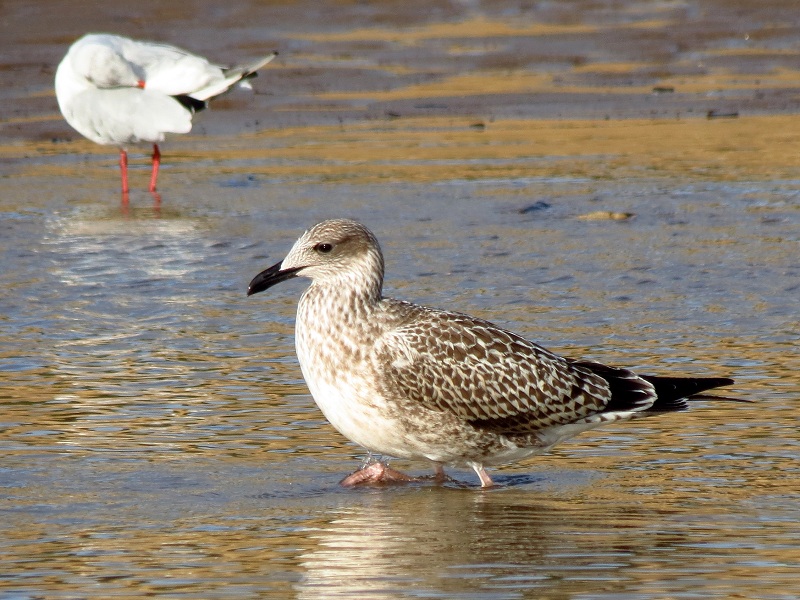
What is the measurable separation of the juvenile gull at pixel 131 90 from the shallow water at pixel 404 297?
1.70ft

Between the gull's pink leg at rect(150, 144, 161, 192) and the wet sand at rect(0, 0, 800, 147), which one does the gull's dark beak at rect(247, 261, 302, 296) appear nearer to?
the gull's pink leg at rect(150, 144, 161, 192)

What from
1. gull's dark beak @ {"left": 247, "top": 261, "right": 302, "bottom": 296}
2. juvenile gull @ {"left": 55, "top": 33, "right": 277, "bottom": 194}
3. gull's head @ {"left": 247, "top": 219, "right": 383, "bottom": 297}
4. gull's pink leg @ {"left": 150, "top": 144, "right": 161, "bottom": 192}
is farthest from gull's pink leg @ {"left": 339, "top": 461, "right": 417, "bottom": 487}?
juvenile gull @ {"left": 55, "top": 33, "right": 277, "bottom": 194}

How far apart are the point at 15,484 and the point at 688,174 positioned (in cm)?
890

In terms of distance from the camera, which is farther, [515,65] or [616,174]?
[515,65]

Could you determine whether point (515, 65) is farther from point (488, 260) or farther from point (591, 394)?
point (591, 394)

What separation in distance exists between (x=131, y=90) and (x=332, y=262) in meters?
9.21

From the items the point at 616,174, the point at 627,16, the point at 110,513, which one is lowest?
the point at 110,513

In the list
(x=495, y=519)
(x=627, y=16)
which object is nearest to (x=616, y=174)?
(x=495, y=519)

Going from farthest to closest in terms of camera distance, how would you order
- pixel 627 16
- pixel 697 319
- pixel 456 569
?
pixel 627 16 → pixel 697 319 → pixel 456 569

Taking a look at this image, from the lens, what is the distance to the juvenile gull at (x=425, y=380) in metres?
6.75

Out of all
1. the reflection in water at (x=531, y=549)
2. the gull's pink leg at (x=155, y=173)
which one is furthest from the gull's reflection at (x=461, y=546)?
the gull's pink leg at (x=155, y=173)

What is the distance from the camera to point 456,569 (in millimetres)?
5660

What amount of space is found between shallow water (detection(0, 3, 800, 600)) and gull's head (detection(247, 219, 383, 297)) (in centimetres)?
83

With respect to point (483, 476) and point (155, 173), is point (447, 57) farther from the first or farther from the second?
point (483, 476)
